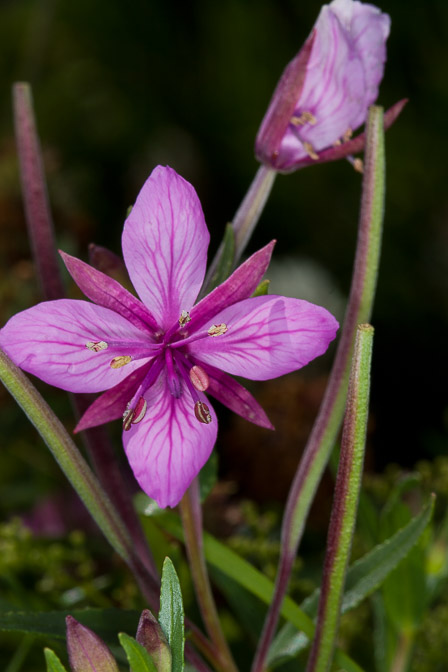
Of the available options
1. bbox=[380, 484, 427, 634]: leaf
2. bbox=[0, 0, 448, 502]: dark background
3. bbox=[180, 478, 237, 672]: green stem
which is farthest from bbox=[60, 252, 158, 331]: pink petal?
bbox=[0, 0, 448, 502]: dark background

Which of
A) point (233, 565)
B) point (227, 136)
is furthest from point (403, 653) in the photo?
point (227, 136)

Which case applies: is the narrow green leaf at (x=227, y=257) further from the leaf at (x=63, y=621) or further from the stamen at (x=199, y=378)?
the leaf at (x=63, y=621)

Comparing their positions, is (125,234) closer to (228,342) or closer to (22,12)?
(228,342)

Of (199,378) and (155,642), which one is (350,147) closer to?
(199,378)

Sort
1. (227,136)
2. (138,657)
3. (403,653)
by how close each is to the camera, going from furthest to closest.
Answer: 1. (227,136)
2. (403,653)
3. (138,657)

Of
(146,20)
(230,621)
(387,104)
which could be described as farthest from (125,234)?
(146,20)

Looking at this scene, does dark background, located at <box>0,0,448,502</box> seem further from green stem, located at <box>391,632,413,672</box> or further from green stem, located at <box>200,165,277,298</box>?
green stem, located at <box>200,165,277,298</box>
